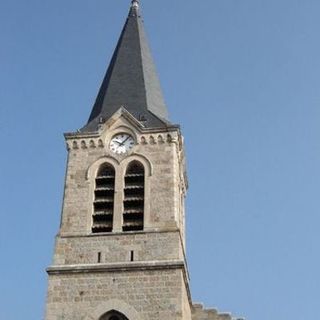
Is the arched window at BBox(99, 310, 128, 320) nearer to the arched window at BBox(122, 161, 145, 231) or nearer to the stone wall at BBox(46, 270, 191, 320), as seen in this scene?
the stone wall at BBox(46, 270, 191, 320)

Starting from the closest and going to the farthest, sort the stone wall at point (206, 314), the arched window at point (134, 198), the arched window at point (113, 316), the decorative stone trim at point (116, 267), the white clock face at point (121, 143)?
1. the arched window at point (113, 316)
2. the decorative stone trim at point (116, 267)
3. the arched window at point (134, 198)
4. the white clock face at point (121, 143)
5. the stone wall at point (206, 314)

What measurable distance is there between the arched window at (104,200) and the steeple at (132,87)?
1762 millimetres

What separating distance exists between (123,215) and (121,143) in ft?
8.84

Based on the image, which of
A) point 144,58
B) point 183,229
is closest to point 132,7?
point 144,58

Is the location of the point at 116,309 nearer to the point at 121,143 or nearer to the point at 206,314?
the point at 206,314

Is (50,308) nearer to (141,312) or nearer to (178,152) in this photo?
(141,312)

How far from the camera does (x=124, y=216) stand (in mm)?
21922

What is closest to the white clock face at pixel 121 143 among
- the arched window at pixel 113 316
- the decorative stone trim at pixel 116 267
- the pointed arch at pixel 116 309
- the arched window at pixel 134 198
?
the arched window at pixel 134 198

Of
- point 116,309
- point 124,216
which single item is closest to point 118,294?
point 116,309

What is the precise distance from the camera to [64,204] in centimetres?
2214

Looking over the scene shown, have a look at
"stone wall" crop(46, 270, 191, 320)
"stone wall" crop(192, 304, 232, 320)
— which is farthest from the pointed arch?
"stone wall" crop(192, 304, 232, 320)

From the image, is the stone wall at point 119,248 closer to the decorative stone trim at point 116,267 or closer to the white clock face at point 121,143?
the decorative stone trim at point 116,267

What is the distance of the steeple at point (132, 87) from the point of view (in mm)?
23969

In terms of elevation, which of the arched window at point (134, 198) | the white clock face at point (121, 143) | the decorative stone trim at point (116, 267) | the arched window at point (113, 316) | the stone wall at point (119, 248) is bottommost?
the arched window at point (113, 316)
